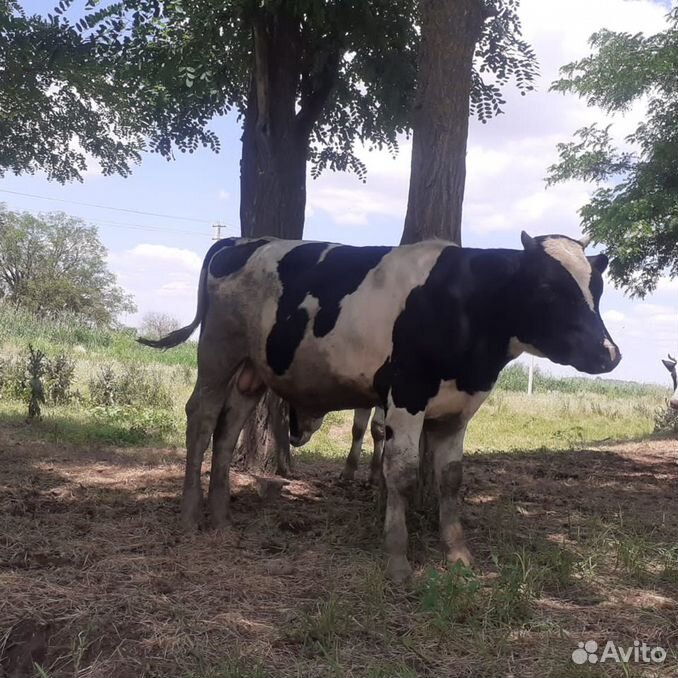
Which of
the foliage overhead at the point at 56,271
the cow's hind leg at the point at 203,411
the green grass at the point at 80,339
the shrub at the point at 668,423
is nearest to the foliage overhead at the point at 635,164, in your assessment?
the shrub at the point at 668,423

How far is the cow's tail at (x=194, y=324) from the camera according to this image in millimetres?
5848

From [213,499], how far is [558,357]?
2749mm

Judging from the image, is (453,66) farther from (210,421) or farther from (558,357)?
(210,421)

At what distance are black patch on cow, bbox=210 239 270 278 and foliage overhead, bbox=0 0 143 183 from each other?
14.2 feet

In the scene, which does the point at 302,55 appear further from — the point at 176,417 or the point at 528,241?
the point at 176,417

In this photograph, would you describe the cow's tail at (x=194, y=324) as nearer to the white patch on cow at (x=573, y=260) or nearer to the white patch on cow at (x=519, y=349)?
the white patch on cow at (x=519, y=349)

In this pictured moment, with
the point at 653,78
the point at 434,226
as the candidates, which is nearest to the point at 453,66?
the point at 434,226

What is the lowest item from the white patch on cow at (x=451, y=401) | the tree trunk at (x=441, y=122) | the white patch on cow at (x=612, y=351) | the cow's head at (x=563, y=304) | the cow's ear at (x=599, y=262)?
the white patch on cow at (x=451, y=401)

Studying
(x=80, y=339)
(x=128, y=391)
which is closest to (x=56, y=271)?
(x=80, y=339)

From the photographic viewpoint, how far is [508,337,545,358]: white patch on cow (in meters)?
4.45

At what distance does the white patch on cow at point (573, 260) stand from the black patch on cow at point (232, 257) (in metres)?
2.31

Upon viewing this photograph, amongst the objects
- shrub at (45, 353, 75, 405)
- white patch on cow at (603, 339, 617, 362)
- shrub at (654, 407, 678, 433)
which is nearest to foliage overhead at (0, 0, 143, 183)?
shrub at (45, 353, 75, 405)

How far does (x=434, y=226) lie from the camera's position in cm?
549

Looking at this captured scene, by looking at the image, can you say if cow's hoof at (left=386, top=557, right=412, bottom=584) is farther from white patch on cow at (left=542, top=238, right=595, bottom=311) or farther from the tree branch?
the tree branch
